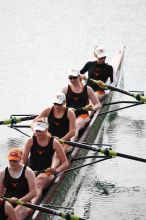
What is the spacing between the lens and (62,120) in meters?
8.73

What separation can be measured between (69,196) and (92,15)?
1276cm

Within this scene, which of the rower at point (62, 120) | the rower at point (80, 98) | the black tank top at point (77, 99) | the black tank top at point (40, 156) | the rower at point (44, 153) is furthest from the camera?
the black tank top at point (77, 99)

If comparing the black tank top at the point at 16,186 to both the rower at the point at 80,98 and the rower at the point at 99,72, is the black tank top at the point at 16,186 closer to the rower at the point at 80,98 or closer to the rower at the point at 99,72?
the rower at the point at 80,98

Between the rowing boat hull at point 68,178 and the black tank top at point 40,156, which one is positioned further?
the black tank top at point 40,156

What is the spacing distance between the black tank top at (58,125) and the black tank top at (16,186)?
188 centimetres

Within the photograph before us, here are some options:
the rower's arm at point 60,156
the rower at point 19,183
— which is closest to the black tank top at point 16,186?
the rower at point 19,183

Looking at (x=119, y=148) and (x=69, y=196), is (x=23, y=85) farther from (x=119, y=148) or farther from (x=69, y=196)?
(x=69, y=196)

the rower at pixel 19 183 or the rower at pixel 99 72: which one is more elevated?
the rower at pixel 99 72

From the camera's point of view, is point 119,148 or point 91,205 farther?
point 119,148

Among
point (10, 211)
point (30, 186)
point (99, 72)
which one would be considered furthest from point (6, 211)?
point (99, 72)

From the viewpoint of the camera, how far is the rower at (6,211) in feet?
21.3

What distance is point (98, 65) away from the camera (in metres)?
11.3

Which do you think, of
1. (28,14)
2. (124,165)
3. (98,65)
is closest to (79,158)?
(124,165)

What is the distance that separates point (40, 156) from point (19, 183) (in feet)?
3.03
